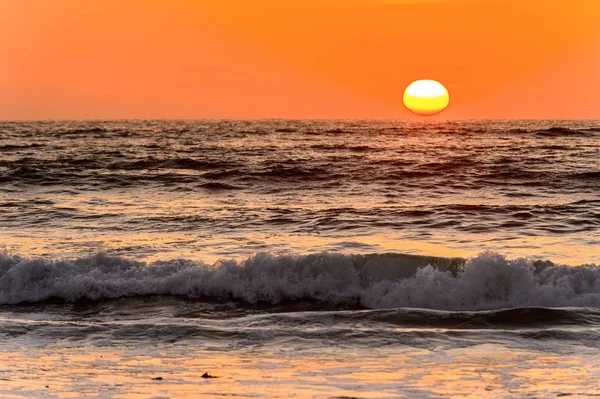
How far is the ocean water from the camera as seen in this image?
8.27 m

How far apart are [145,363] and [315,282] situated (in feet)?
16.3

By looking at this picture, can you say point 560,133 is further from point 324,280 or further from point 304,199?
point 324,280

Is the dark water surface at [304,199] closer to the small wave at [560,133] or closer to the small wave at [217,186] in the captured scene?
the small wave at [217,186]

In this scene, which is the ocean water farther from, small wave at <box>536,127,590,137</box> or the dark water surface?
small wave at <box>536,127,590,137</box>

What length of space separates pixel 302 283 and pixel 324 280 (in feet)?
1.21

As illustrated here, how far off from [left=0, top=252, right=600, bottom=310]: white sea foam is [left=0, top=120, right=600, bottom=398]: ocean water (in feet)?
0.09

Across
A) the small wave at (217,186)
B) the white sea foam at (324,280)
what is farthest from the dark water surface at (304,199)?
the white sea foam at (324,280)

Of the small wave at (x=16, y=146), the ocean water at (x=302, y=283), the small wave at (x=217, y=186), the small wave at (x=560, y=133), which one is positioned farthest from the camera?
the small wave at (x=560, y=133)

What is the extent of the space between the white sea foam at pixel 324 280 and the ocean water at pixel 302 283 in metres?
0.03

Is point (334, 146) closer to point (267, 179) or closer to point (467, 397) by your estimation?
point (267, 179)

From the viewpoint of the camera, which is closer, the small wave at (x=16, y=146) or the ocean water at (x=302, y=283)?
the ocean water at (x=302, y=283)

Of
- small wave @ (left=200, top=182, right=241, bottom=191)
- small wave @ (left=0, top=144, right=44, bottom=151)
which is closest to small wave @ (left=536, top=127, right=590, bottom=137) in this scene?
small wave @ (left=200, top=182, right=241, bottom=191)

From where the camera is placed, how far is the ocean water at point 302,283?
8266mm

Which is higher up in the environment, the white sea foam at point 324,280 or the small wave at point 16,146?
the small wave at point 16,146
